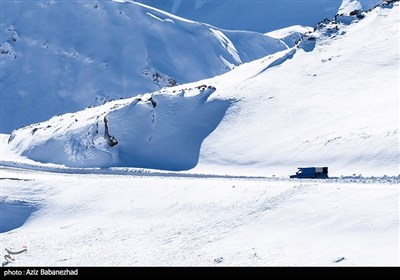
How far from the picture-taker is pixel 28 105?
127 metres

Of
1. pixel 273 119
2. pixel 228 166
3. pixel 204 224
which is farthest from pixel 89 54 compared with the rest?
pixel 204 224

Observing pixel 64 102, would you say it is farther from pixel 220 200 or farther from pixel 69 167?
pixel 220 200

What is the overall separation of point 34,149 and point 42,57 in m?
68.2

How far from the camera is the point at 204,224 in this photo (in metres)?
34.0

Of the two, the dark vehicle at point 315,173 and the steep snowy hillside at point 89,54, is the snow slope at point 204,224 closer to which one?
the dark vehicle at point 315,173

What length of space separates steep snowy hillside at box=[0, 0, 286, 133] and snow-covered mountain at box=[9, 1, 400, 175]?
49.6m

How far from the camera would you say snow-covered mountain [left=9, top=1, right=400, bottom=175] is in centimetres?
5339

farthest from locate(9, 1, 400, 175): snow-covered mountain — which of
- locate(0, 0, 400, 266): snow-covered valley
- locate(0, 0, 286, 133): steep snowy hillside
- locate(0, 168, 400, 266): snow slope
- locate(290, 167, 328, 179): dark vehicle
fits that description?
locate(0, 0, 286, 133): steep snowy hillside

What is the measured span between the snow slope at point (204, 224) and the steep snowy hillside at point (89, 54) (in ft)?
274

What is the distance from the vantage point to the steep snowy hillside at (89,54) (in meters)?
129

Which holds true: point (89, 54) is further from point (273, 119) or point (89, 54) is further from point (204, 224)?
point (204, 224)

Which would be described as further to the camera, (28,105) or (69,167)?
(28,105)

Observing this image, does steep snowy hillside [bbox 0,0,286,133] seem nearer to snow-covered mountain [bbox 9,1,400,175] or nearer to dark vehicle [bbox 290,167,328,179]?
snow-covered mountain [bbox 9,1,400,175]
